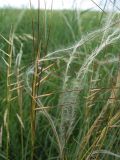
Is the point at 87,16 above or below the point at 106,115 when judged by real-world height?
above

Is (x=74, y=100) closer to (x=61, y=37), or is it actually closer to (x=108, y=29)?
(x=108, y=29)

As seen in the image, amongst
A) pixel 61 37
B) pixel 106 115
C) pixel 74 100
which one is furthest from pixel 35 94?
pixel 61 37

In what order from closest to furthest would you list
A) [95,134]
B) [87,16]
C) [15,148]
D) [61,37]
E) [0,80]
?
[95,134] → [15,148] → [0,80] → [61,37] → [87,16]

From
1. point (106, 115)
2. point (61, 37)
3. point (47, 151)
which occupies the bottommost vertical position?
point (47, 151)

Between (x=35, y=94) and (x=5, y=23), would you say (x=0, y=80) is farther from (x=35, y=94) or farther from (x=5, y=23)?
(x=5, y=23)

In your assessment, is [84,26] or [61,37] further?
[84,26]

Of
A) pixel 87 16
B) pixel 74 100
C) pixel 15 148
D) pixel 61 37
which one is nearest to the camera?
pixel 74 100

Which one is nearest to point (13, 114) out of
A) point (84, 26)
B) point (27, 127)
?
point (27, 127)
